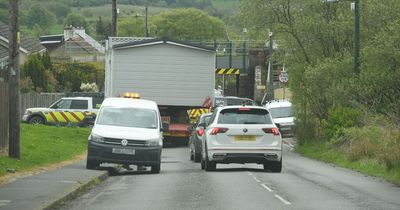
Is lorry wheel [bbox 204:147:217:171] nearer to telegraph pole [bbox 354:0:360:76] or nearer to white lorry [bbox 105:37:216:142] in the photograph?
telegraph pole [bbox 354:0:360:76]

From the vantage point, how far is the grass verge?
2242cm

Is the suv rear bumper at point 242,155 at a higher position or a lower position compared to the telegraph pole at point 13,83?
lower

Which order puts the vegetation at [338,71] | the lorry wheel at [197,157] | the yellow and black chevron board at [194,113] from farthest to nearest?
the yellow and black chevron board at [194,113] → the vegetation at [338,71] → the lorry wheel at [197,157]

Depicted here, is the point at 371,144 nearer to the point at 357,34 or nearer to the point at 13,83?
the point at 357,34

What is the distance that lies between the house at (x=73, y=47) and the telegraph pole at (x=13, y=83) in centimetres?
4664

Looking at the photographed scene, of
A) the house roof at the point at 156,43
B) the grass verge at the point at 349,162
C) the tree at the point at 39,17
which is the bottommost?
the grass verge at the point at 349,162

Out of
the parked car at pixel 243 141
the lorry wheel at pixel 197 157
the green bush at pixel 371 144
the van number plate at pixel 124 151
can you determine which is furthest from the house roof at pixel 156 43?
the van number plate at pixel 124 151

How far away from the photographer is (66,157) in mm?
26672

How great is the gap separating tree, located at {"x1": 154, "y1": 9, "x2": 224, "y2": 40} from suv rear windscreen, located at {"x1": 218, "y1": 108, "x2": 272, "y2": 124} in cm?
11351

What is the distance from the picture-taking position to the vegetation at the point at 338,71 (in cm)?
2873

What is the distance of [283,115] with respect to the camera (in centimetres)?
4209

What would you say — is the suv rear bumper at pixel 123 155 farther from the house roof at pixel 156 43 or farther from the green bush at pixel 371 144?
the house roof at pixel 156 43

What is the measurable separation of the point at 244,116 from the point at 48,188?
278 inches

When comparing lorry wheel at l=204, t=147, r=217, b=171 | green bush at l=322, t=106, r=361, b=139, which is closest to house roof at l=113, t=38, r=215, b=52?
green bush at l=322, t=106, r=361, b=139
